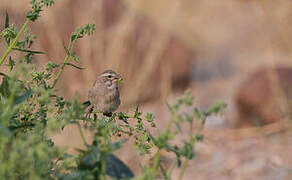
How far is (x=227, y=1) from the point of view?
16438mm

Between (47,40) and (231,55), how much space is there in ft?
19.6

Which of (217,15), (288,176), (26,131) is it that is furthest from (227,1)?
(26,131)

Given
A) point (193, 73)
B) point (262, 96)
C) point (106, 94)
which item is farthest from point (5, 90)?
point (193, 73)

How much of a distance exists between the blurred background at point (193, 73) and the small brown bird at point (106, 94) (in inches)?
45.2

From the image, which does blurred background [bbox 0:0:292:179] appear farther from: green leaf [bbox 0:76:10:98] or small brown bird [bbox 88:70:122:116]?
green leaf [bbox 0:76:10:98]

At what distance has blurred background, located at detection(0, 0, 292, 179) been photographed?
6492 millimetres

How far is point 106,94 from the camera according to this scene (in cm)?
385

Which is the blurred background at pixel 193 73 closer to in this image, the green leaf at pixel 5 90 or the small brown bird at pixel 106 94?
the small brown bird at pixel 106 94

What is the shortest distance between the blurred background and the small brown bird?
3.77 ft

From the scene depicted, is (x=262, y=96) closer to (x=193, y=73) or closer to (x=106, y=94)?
(x=193, y=73)

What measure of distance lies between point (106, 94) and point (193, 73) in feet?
27.4

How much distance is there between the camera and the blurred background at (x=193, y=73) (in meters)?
6.49

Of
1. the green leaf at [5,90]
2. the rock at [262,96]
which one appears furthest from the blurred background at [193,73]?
the green leaf at [5,90]

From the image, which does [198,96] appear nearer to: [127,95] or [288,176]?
[127,95]
